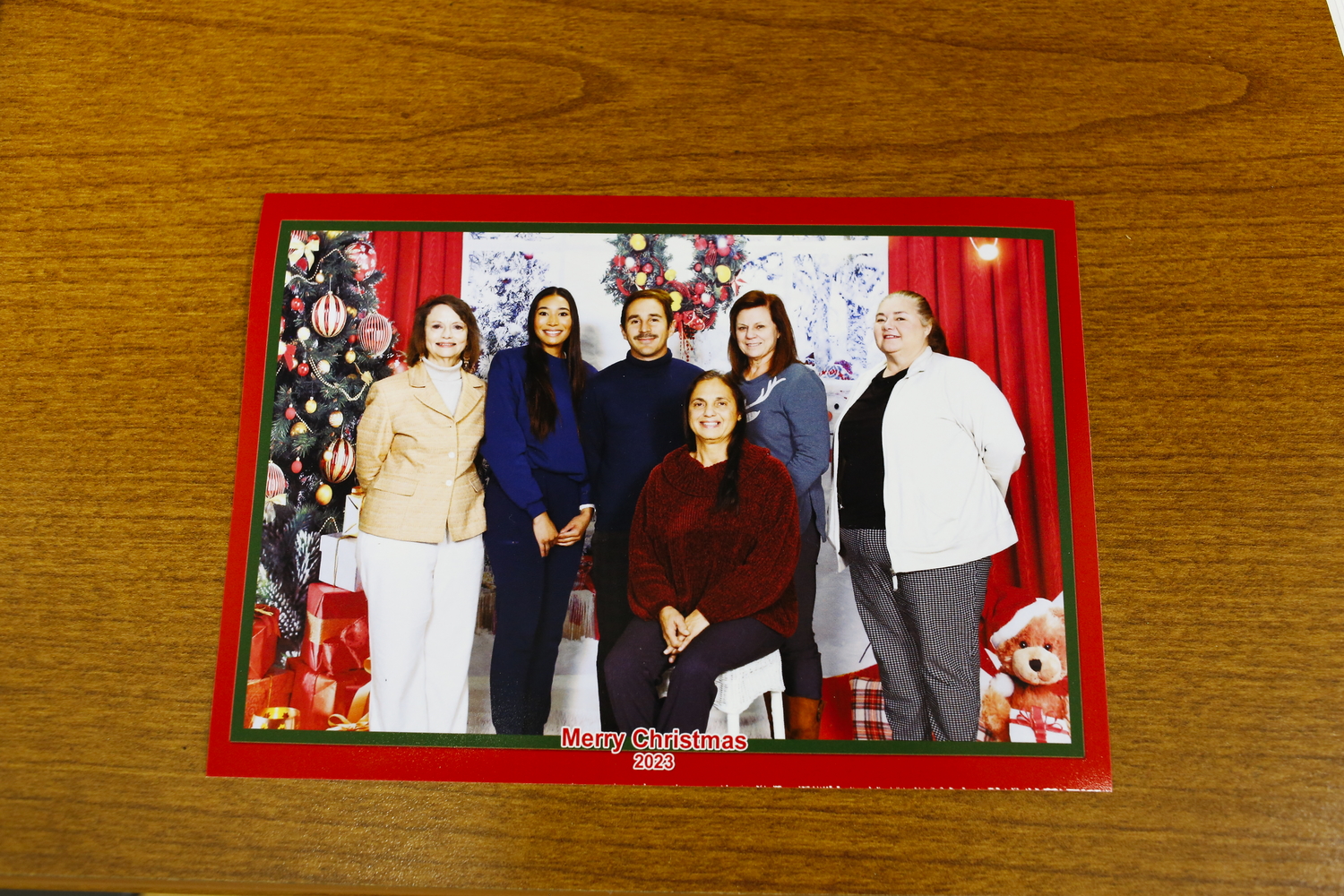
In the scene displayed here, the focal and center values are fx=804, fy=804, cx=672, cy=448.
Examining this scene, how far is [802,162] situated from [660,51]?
189mm

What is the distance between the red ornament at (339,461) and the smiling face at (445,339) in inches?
4.4

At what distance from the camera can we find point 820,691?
27.3 inches

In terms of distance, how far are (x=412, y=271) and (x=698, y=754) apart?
1.67 feet

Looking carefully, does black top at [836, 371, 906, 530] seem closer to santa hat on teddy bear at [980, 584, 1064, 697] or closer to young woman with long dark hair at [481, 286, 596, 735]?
santa hat on teddy bear at [980, 584, 1064, 697]

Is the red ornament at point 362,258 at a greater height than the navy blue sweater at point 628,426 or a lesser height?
greater

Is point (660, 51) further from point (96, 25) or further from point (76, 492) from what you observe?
point (76, 492)

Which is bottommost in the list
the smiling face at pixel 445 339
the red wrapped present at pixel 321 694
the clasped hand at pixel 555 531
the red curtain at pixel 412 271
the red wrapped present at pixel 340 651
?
the red wrapped present at pixel 321 694

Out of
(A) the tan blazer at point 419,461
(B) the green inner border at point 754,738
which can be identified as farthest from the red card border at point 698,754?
(A) the tan blazer at point 419,461

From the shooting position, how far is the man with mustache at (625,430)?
71 cm

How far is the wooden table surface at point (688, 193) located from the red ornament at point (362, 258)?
7cm

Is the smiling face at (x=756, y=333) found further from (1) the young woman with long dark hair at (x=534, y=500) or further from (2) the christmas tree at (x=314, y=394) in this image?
(2) the christmas tree at (x=314, y=394)

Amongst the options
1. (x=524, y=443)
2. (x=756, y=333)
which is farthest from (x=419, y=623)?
(x=756, y=333)

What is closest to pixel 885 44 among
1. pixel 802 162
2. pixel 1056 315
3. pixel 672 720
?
pixel 802 162

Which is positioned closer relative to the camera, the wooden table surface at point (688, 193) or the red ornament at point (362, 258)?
the wooden table surface at point (688, 193)
